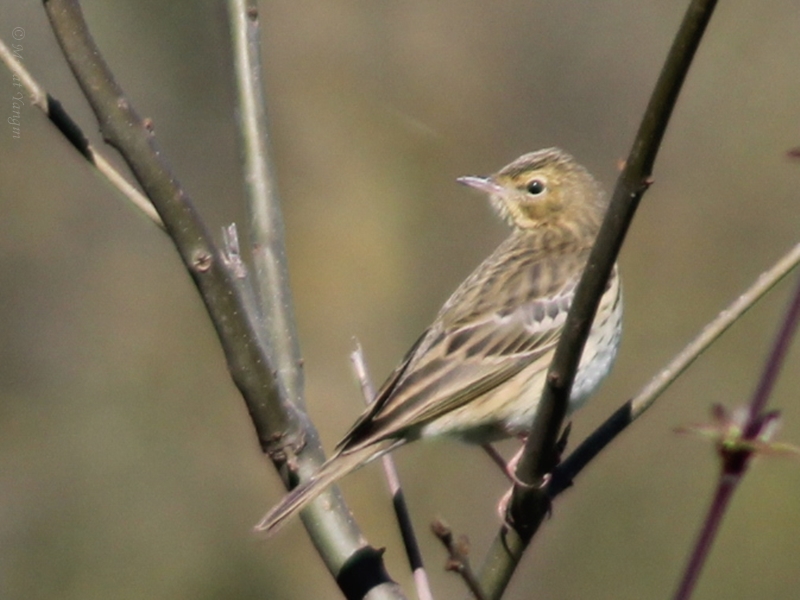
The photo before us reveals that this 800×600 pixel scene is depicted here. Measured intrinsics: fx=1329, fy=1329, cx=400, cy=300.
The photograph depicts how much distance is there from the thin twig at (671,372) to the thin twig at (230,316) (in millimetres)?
469

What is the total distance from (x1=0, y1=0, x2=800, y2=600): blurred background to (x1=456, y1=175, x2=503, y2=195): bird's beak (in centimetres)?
281

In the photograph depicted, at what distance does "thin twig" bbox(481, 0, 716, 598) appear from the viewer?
1.74 meters

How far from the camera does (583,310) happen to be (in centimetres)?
221

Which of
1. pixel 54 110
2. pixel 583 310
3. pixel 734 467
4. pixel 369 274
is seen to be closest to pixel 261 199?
pixel 54 110

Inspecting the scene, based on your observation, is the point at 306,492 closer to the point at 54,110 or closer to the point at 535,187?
the point at 54,110

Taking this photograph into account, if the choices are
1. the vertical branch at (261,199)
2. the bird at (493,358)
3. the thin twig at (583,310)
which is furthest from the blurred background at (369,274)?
the thin twig at (583,310)

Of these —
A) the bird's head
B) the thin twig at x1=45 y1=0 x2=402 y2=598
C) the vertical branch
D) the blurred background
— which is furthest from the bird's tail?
the blurred background

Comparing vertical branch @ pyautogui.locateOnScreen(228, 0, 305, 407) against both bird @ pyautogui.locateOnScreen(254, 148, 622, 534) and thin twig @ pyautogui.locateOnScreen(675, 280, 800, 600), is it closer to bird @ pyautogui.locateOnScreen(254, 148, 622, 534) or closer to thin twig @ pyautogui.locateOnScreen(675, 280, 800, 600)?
bird @ pyautogui.locateOnScreen(254, 148, 622, 534)

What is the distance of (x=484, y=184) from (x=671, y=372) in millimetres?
2897

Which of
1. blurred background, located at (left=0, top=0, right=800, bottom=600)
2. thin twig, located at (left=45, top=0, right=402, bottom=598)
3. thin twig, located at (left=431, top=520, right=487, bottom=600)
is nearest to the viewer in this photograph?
thin twig, located at (left=431, top=520, right=487, bottom=600)

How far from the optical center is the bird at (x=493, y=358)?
399 centimetres

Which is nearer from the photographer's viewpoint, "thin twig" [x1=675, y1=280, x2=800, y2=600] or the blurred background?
"thin twig" [x1=675, y1=280, x2=800, y2=600]

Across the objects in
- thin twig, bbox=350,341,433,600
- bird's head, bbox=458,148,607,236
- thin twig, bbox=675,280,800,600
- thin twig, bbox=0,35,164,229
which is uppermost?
thin twig, bbox=0,35,164,229

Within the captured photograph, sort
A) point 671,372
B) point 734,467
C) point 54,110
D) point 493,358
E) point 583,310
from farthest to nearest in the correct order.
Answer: point 493,358 < point 54,110 < point 671,372 < point 583,310 < point 734,467
